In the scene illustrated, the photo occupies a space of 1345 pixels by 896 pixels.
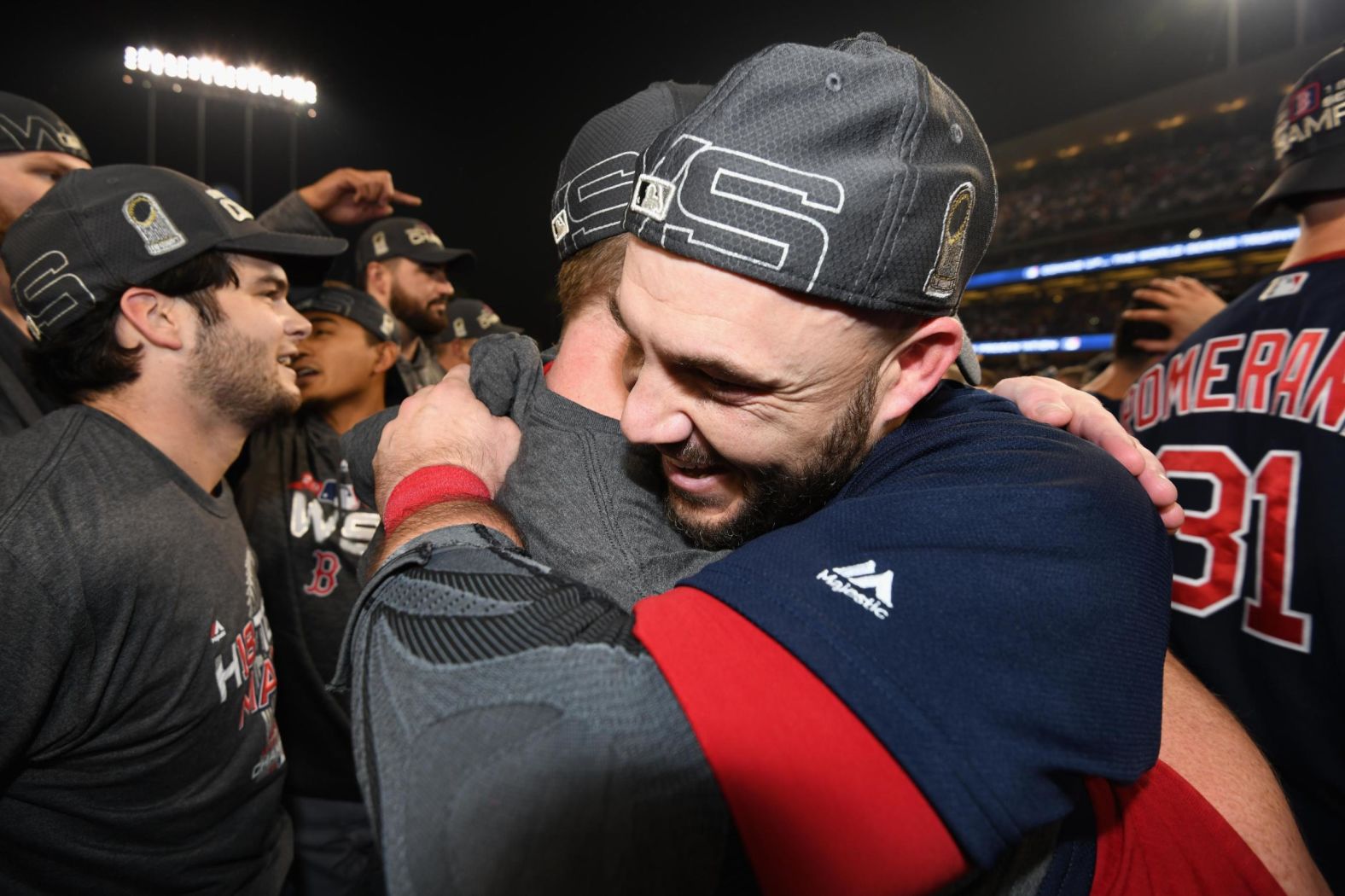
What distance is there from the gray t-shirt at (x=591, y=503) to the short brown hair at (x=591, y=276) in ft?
0.54

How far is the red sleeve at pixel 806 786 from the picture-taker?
0.56 m

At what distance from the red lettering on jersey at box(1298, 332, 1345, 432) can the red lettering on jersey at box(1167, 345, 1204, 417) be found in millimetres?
309

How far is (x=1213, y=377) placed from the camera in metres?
1.82

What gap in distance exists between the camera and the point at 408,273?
443cm

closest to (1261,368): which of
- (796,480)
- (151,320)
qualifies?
(796,480)

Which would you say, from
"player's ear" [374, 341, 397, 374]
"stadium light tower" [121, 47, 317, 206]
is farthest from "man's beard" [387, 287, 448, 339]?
"stadium light tower" [121, 47, 317, 206]

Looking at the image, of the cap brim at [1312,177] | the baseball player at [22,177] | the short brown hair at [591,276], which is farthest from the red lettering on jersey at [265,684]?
the cap brim at [1312,177]

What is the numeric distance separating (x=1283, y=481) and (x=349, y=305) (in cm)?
325

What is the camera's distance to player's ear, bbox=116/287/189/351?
1820 millimetres

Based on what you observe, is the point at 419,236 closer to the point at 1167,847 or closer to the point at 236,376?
the point at 236,376

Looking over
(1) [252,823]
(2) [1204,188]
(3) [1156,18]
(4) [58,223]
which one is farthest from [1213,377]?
(2) [1204,188]

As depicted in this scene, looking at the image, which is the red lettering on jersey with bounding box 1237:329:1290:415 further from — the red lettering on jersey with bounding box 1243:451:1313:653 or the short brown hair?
the short brown hair

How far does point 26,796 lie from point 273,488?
1.33 meters

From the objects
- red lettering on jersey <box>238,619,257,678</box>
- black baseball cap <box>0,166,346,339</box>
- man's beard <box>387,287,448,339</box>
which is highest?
black baseball cap <box>0,166,346,339</box>
